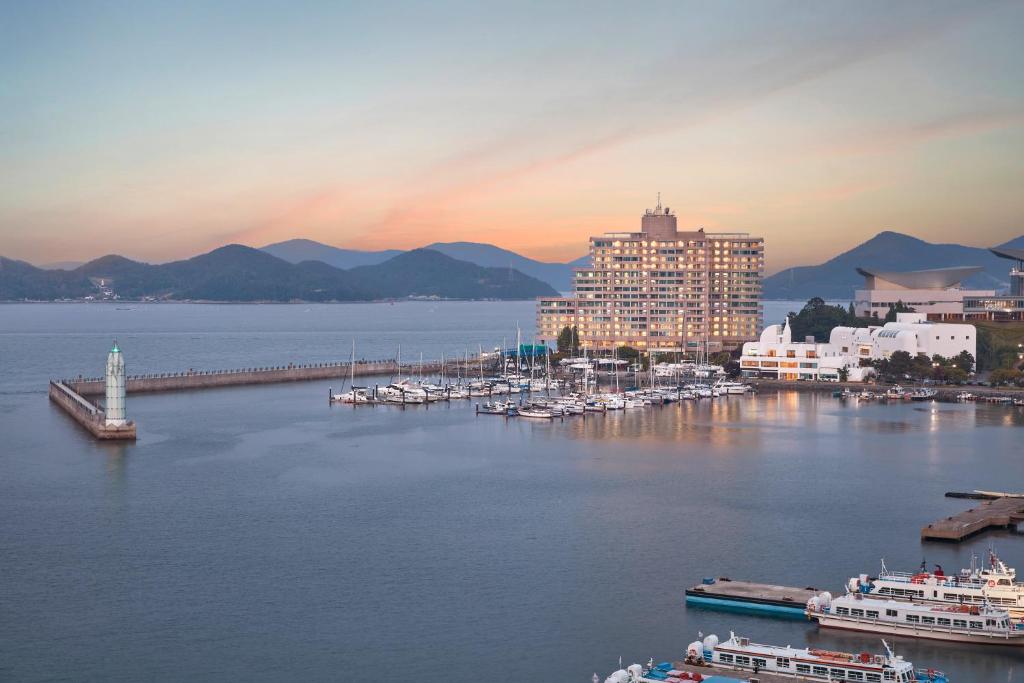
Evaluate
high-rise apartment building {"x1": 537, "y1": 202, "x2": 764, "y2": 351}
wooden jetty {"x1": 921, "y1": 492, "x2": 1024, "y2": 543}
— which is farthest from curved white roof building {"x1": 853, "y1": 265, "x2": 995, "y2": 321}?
wooden jetty {"x1": 921, "y1": 492, "x2": 1024, "y2": 543}

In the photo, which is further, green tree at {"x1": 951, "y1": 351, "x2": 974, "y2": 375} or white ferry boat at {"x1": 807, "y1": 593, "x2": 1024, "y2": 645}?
green tree at {"x1": 951, "y1": 351, "x2": 974, "y2": 375}

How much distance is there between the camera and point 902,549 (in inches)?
663

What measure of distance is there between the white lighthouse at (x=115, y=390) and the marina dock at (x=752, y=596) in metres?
16.4

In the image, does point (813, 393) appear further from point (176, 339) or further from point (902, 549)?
point (176, 339)

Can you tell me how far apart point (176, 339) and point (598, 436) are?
184 feet

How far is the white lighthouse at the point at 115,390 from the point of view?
26.7 meters

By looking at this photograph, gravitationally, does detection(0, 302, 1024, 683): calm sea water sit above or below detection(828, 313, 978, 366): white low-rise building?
below

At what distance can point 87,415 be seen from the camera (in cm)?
2989

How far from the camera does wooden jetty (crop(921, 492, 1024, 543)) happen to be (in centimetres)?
1736

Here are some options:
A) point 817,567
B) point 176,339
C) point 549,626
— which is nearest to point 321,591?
point 549,626

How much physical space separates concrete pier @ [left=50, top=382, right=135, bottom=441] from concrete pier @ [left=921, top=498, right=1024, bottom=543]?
17.5m

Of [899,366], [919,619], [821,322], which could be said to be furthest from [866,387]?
[919,619]

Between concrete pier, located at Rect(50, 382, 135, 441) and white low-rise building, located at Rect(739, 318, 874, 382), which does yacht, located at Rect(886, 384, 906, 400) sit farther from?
concrete pier, located at Rect(50, 382, 135, 441)

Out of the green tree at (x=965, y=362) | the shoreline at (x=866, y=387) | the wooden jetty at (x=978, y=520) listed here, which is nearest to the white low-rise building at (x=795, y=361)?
the shoreline at (x=866, y=387)
